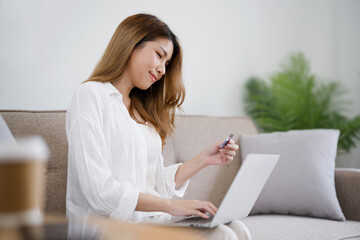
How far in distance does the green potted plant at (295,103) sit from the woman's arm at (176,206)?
174cm

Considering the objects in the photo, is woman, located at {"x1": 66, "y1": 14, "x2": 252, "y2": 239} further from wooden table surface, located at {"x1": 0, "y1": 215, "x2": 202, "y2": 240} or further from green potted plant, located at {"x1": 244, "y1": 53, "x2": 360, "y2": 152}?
green potted plant, located at {"x1": 244, "y1": 53, "x2": 360, "y2": 152}

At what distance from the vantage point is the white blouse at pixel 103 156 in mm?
1119

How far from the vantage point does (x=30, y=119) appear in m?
1.53

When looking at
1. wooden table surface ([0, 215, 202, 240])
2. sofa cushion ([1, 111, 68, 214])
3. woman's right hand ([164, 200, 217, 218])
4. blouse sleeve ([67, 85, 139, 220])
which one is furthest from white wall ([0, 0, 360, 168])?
wooden table surface ([0, 215, 202, 240])

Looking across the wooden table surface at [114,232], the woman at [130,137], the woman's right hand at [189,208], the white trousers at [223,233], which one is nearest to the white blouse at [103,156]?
the woman at [130,137]

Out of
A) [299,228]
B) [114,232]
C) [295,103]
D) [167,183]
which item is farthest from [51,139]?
[295,103]

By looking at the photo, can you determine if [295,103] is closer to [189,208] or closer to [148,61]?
[148,61]

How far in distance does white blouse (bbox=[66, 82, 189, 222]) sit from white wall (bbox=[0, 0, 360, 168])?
2.24ft

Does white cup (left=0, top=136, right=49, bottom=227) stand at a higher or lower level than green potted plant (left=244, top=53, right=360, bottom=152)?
higher

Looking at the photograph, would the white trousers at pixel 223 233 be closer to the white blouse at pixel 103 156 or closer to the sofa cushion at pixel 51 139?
the white blouse at pixel 103 156

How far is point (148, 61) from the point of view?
4.80 ft

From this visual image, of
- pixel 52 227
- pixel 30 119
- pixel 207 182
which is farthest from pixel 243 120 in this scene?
pixel 52 227

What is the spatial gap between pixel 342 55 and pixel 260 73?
0.82 metres

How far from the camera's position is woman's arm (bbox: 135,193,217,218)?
3.66 feet
